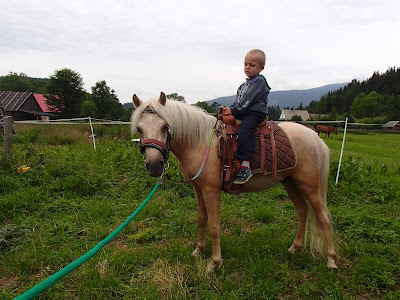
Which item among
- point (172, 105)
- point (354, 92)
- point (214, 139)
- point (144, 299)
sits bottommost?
point (144, 299)

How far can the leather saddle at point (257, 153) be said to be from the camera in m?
3.00

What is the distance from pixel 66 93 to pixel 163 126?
39.3 metres

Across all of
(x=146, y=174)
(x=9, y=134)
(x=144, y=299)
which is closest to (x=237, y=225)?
(x=144, y=299)

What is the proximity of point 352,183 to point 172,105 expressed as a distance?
522cm

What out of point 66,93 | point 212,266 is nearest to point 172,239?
point 212,266

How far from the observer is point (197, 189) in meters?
3.26

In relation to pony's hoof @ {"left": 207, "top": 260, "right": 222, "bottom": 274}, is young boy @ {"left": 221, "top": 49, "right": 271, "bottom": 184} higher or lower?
higher

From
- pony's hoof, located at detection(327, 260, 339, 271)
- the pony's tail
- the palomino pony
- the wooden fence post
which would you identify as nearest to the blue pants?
the palomino pony

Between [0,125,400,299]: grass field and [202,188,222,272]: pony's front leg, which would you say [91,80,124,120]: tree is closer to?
[0,125,400,299]: grass field

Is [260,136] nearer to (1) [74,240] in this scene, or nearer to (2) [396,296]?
(2) [396,296]

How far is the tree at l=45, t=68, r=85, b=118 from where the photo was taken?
35.2 m

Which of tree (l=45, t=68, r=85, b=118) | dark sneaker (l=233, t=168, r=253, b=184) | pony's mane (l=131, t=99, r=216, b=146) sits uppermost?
tree (l=45, t=68, r=85, b=118)

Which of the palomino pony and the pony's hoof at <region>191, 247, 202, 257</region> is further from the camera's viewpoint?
the pony's hoof at <region>191, 247, 202, 257</region>

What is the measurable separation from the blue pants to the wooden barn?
3977 centimetres
